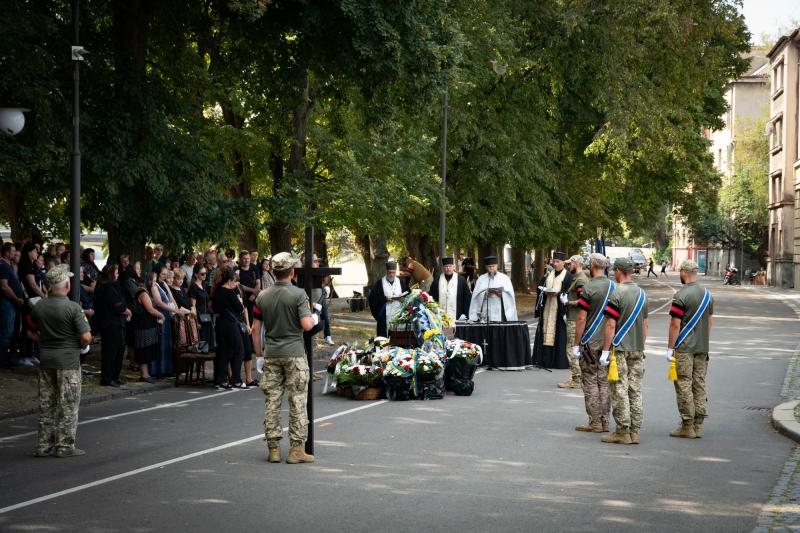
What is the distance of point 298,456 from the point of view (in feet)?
33.1

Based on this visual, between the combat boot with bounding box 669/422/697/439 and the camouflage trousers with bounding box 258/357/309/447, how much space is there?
421 centimetres

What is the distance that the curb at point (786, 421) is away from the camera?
11.7m

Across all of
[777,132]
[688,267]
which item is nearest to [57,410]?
[688,267]

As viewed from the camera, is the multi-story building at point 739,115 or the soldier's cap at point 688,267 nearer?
the soldier's cap at point 688,267

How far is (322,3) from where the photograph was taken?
16.9m

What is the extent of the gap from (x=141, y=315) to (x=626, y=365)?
8937mm

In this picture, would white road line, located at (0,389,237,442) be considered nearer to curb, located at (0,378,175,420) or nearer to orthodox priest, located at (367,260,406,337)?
curb, located at (0,378,175,420)

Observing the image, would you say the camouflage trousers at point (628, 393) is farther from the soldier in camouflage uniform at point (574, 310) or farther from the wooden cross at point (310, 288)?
the soldier in camouflage uniform at point (574, 310)

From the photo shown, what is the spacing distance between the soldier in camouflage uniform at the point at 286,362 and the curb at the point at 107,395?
510 cm

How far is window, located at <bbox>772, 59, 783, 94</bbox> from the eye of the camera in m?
68.6

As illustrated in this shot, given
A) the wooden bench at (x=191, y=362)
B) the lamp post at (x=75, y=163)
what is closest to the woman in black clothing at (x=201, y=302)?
the wooden bench at (x=191, y=362)

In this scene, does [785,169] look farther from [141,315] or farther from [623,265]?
[623,265]

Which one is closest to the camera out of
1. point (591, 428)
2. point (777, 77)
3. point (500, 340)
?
point (591, 428)

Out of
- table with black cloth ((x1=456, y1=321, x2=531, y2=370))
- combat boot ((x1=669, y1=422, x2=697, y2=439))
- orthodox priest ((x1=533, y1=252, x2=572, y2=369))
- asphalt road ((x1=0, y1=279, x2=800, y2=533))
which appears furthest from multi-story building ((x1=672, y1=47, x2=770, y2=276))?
combat boot ((x1=669, y1=422, x2=697, y2=439))
